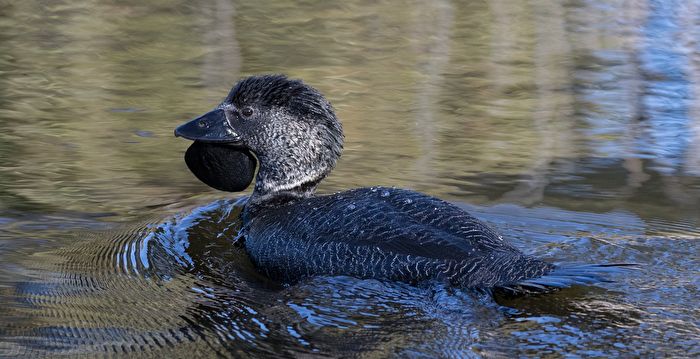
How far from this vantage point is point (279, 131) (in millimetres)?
6773

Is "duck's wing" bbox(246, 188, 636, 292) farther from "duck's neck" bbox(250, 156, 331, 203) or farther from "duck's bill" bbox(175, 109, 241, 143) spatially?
"duck's bill" bbox(175, 109, 241, 143)

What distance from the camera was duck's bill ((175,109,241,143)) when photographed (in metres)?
6.85

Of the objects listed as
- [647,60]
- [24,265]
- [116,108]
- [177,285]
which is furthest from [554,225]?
[647,60]

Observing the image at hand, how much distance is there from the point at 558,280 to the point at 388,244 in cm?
94

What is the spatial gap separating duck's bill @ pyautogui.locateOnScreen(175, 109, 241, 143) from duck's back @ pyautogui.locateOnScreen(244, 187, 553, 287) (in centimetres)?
87

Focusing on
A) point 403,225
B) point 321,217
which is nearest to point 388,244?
point 403,225

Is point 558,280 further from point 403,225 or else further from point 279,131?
point 279,131

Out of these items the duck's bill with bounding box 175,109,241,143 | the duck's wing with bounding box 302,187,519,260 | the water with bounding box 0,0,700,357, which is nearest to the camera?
the water with bounding box 0,0,700,357

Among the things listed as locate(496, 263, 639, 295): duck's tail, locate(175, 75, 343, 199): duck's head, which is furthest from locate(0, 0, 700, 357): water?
locate(175, 75, 343, 199): duck's head

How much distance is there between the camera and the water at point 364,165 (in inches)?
200

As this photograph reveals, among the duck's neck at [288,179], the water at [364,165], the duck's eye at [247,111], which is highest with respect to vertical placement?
the duck's eye at [247,111]

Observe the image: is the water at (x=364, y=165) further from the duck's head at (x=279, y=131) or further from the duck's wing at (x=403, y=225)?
the duck's head at (x=279, y=131)

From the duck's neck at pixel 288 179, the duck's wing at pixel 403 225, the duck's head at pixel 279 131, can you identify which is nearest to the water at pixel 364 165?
the duck's wing at pixel 403 225

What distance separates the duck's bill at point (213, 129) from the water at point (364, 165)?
2.08 feet
